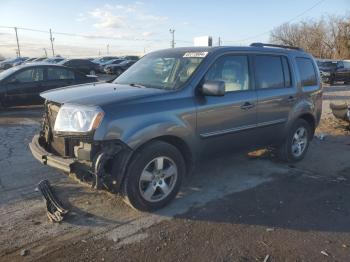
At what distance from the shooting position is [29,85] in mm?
12039

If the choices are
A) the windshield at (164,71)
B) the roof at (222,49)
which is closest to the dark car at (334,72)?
the roof at (222,49)

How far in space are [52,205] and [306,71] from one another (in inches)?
180

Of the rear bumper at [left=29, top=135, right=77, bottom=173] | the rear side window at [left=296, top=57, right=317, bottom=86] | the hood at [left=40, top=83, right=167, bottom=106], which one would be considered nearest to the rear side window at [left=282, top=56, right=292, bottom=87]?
the rear side window at [left=296, top=57, right=317, bottom=86]

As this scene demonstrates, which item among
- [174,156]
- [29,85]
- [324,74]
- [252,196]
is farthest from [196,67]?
[324,74]

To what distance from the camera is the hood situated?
168 inches

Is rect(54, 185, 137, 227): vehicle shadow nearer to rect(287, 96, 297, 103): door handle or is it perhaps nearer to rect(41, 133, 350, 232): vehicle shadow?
rect(41, 133, 350, 232): vehicle shadow

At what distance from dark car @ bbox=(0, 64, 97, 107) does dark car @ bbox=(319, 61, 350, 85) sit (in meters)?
A: 19.2

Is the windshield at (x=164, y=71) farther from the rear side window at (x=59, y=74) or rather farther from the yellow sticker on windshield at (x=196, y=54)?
the rear side window at (x=59, y=74)

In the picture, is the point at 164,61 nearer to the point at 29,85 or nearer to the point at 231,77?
the point at 231,77

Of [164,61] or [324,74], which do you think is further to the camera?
[324,74]

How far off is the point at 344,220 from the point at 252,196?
3.68 ft

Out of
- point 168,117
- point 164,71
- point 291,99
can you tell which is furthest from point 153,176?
point 291,99

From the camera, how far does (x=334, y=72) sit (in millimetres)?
26766

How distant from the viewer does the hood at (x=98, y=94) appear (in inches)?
168
